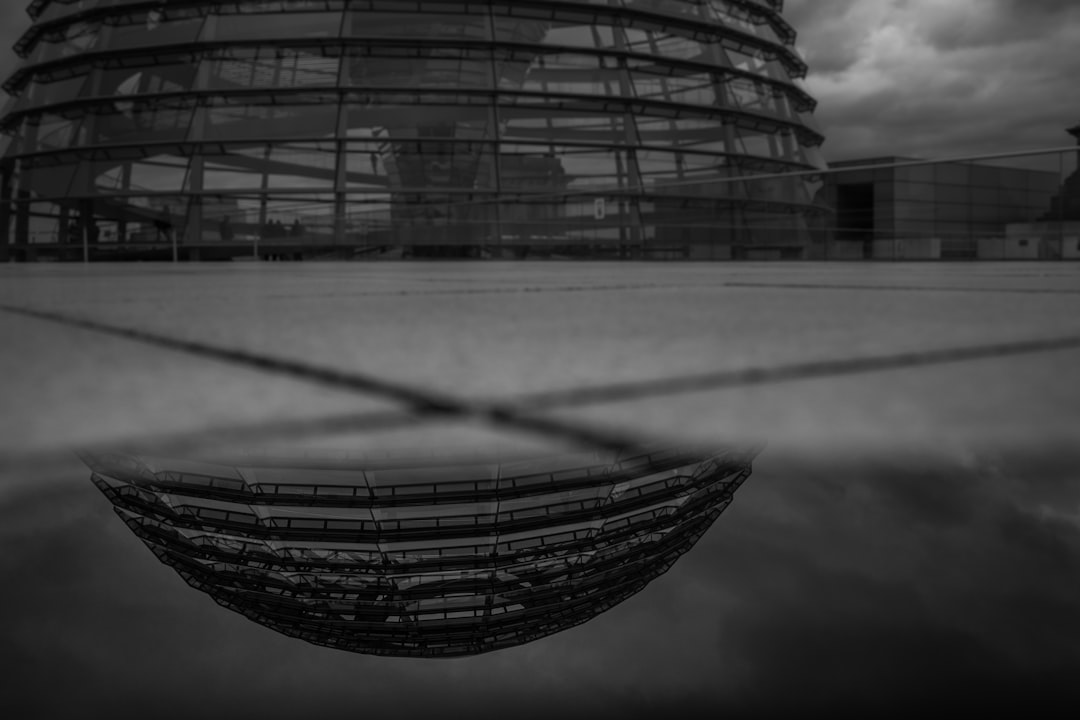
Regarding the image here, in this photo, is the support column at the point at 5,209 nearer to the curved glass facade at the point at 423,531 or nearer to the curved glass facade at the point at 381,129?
the curved glass facade at the point at 381,129

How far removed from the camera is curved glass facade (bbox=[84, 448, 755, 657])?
0.37m

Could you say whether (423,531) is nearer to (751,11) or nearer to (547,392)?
(547,392)

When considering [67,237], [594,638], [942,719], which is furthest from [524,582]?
[67,237]

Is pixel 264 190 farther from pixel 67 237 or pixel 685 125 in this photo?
pixel 685 125

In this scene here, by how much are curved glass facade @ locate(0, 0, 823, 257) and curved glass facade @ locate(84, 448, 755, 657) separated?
1293 centimetres

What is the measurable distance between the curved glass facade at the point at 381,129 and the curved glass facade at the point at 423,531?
12.9 meters

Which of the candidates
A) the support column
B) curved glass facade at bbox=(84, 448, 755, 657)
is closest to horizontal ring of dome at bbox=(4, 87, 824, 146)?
the support column

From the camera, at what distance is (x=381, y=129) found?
1434 centimetres

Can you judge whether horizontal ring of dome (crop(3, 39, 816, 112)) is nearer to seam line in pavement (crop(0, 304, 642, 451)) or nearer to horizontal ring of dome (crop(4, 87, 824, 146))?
horizontal ring of dome (crop(4, 87, 824, 146))

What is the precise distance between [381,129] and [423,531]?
14.7 meters

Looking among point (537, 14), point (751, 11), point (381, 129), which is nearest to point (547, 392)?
point (381, 129)

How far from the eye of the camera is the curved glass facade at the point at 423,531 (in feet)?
1.22

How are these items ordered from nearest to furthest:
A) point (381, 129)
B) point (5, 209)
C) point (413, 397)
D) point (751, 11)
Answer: point (413, 397) → point (381, 129) → point (5, 209) → point (751, 11)

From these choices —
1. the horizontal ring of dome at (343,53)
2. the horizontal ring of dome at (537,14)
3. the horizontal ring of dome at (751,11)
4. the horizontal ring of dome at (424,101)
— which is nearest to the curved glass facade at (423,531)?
the horizontal ring of dome at (424,101)
